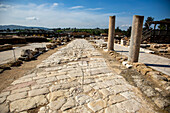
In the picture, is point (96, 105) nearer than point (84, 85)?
Yes

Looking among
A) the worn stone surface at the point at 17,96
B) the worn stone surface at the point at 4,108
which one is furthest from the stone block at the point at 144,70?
the worn stone surface at the point at 4,108

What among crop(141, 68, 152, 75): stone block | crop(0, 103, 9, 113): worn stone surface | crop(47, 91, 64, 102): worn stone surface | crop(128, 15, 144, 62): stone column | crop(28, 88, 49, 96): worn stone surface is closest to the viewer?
crop(0, 103, 9, 113): worn stone surface

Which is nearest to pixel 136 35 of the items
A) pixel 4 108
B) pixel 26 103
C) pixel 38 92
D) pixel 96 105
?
pixel 96 105

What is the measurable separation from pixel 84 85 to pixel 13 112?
6.89 ft

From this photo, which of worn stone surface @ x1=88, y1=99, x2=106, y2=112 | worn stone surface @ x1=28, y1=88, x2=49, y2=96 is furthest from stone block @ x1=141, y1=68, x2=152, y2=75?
worn stone surface @ x1=28, y1=88, x2=49, y2=96

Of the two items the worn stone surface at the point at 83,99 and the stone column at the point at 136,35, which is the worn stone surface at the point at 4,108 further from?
the stone column at the point at 136,35

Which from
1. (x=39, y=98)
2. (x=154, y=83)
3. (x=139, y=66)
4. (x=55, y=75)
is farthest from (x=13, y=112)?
(x=139, y=66)

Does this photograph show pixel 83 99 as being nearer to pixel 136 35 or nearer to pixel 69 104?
pixel 69 104

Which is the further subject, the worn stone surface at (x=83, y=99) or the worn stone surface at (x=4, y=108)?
the worn stone surface at (x=83, y=99)

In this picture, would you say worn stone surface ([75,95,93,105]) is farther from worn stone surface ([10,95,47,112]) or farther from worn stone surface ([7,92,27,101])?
worn stone surface ([7,92,27,101])

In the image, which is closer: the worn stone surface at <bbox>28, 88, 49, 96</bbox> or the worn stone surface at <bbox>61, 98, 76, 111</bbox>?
the worn stone surface at <bbox>61, 98, 76, 111</bbox>

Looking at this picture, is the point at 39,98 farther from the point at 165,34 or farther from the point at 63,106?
the point at 165,34

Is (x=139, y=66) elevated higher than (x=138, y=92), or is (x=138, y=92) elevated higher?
(x=139, y=66)

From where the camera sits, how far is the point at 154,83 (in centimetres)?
355
